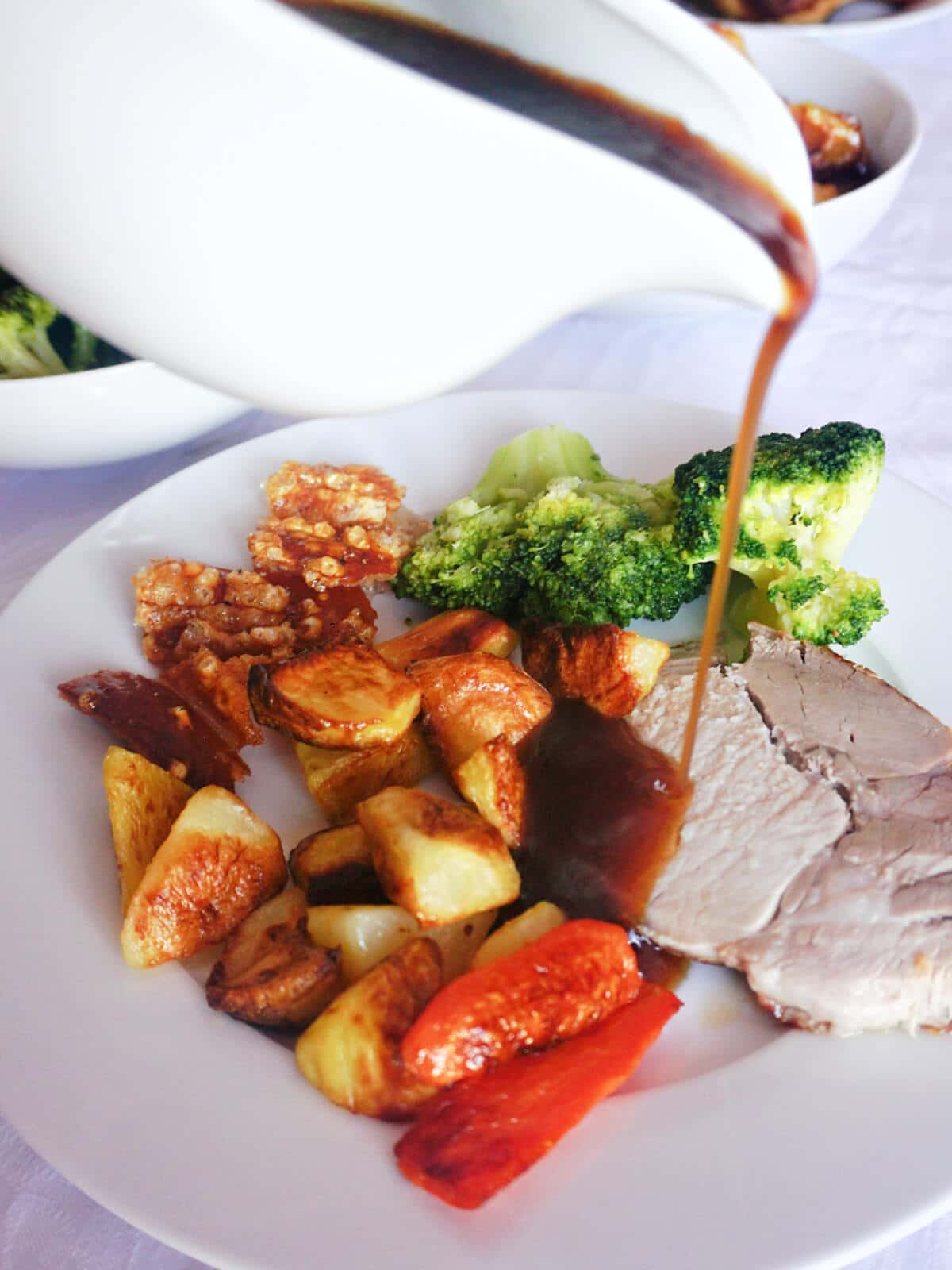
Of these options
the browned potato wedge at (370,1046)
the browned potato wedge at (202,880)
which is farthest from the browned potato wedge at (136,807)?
the browned potato wedge at (370,1046)

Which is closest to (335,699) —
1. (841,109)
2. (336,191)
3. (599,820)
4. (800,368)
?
(599,820)

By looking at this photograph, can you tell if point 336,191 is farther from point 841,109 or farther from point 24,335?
point 841,109

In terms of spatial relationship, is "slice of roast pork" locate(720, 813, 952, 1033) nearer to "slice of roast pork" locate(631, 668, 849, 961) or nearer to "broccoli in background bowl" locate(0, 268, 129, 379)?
"slice of roast pork" locate(631, 668, 849, 961)

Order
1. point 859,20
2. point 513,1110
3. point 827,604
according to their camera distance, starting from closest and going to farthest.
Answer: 1. point 513,1110
2. point 827,604
3. point 859,20

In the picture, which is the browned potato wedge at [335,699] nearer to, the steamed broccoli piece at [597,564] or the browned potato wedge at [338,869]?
the browned potato wedge at [338,869]

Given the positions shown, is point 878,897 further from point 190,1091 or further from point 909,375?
point 909,375

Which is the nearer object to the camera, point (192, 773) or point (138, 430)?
point (192, 773)

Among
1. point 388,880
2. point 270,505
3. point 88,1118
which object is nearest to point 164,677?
point 270,505
